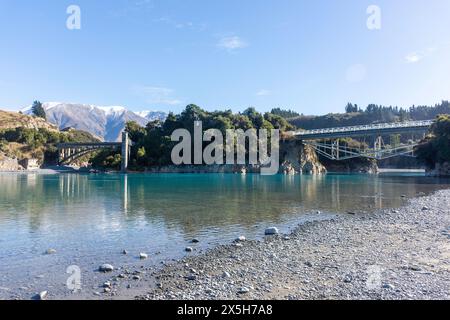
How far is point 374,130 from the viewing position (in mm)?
102250

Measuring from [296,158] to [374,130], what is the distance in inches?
1086

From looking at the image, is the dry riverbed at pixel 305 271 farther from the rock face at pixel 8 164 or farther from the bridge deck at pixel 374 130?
the rock face at pixel 8 164

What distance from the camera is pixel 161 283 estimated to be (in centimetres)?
925

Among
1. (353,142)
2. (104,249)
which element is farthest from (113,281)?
(353,142)

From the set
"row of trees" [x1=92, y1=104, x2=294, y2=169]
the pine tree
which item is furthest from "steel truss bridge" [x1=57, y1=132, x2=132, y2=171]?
the pine tree

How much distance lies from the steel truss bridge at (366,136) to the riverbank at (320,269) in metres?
85.9

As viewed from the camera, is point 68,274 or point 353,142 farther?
point 353,142

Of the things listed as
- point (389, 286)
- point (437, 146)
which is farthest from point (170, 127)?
point (389, 286)

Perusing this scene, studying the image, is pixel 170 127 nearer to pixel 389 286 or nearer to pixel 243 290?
pixel 243 290

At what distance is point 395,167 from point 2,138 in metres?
178

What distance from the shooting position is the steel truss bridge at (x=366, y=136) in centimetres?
9406

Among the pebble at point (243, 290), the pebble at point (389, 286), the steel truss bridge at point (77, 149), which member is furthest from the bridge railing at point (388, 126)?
the pebble at point (243, 290)

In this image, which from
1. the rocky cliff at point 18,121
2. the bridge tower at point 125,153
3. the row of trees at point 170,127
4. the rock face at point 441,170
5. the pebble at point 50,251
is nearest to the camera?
the pebble at point 50,251
